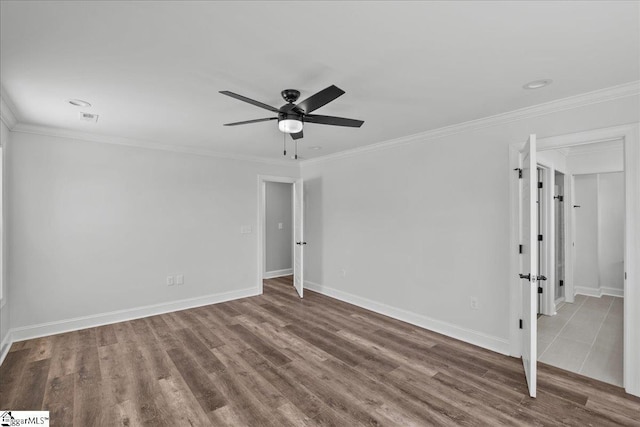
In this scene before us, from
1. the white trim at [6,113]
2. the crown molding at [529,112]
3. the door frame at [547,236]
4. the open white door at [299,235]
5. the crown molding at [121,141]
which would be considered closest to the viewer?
the crown molding at [529,112]

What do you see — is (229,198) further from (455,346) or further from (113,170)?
(455,346)

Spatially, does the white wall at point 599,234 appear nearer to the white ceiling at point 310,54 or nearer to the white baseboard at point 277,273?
the white ceiling at point 310,54

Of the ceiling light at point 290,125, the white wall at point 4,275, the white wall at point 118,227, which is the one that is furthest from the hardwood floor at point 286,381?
the ceiling light at point 290,125

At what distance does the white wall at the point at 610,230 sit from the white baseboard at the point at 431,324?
3621 millimetres

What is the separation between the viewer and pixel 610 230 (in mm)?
5285

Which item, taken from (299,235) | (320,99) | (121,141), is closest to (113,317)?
(121,141)

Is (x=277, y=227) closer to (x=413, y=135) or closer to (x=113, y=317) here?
(x=113, y=317)

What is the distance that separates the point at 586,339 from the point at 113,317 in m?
Result: 5.83

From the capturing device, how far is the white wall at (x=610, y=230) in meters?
5.20

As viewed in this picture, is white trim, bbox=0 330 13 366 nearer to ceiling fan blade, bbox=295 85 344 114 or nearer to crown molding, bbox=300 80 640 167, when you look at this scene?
ceiling fan blade, bbox=295 85 344 114

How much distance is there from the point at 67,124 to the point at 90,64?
77.1 inches

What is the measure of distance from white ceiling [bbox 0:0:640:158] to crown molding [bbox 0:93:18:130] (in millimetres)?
52

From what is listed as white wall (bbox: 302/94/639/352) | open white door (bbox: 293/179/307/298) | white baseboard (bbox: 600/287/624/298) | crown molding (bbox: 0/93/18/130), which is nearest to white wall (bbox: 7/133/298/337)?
crown molding (bbox: 0/93/18/130)

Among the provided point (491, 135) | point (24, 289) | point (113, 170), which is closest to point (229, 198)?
point (113, 170)
